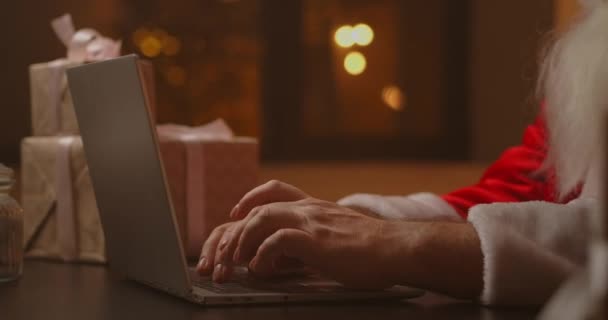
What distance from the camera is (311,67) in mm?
2172

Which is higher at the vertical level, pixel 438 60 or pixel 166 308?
pixel 438 60

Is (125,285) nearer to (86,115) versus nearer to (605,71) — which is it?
(86,115)

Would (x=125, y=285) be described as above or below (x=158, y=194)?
below

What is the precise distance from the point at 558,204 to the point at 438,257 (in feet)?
0.42

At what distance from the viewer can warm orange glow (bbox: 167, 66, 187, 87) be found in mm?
2180

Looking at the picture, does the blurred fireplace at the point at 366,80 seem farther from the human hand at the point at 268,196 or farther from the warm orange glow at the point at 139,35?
the human hand at the point at 268,196

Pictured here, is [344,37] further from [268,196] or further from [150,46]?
[268,196]

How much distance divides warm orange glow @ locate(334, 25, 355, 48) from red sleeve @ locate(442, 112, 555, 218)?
669mm

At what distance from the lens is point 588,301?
1.10 feet

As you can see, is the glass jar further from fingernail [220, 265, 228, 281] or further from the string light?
the string light

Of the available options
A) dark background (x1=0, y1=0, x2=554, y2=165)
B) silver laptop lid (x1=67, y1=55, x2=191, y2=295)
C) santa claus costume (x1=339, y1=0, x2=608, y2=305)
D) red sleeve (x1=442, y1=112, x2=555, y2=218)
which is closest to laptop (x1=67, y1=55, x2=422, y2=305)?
silver laptop lid (x1=67, y1=55, x2=191, y2=295)

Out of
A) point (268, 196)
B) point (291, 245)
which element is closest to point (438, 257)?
point (291, 245)

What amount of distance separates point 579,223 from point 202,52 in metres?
1.43

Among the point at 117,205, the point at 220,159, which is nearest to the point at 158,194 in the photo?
the point at 117,205
